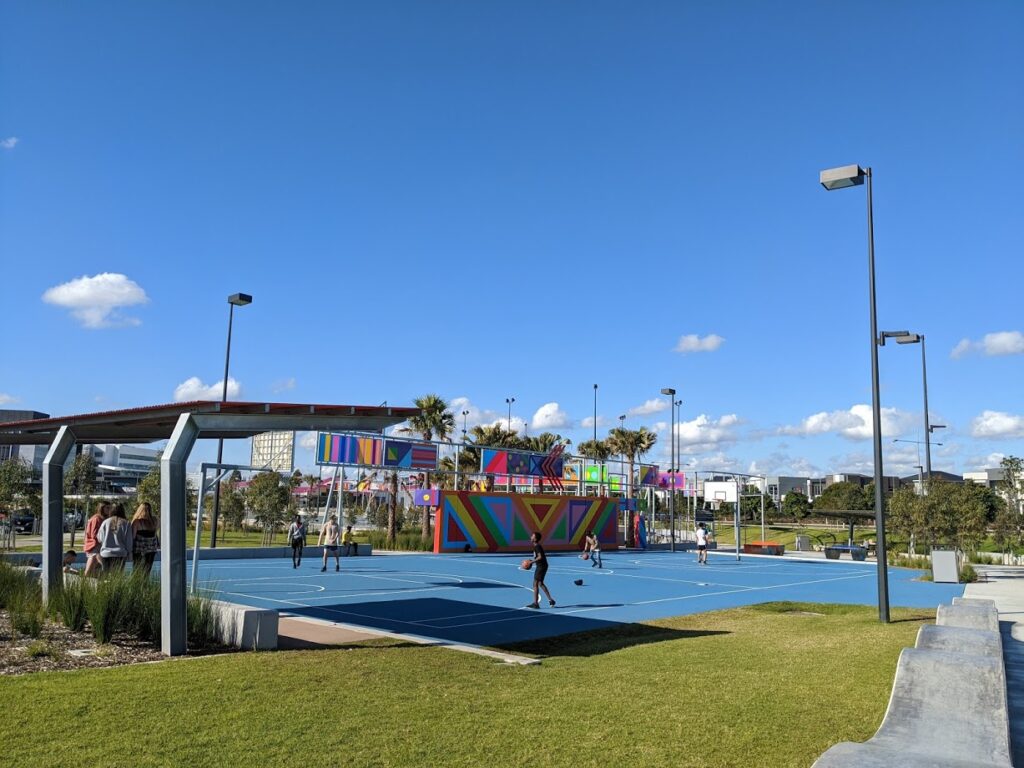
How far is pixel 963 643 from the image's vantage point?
27.2ft

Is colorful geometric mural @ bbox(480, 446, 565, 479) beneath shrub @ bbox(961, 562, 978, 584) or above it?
above

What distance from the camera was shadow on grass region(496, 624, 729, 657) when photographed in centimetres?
1186

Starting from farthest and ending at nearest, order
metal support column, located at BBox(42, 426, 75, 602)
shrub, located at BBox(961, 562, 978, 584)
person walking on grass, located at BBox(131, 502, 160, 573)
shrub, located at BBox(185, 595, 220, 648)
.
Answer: shrub, located at BBox(961, 562, 978, 584) < person walking on grass, located at BBox(131, 502, 160, 573) < metal support column, located at BBox(42, 426, 75, 602) < shrub, located at BBox(185, 595, 220, 648)

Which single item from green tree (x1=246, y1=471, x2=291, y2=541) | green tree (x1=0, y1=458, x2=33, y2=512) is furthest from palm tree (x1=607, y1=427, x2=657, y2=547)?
green tree (x1=0, y1=458, x2=33, y2=512)

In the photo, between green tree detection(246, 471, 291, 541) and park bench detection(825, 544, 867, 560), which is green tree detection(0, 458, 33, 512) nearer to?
green tree detection(246, 471, 291, 541)

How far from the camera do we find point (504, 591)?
21.5 meters

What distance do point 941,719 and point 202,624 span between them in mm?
8546

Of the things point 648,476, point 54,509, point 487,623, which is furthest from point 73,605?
point 648,476

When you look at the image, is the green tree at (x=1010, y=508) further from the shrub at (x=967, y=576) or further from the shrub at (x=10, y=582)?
the shrub at (x=10, y=582)

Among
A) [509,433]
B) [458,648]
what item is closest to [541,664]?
[458,648]

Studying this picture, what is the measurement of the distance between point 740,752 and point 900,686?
1512mm

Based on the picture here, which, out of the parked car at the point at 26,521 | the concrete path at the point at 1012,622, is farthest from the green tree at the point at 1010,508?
the parked car at the point at 26,521

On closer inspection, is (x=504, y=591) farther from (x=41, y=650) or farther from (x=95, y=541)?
(x=41, y=650)

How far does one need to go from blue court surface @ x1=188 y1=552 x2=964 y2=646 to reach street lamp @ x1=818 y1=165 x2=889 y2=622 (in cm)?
442
